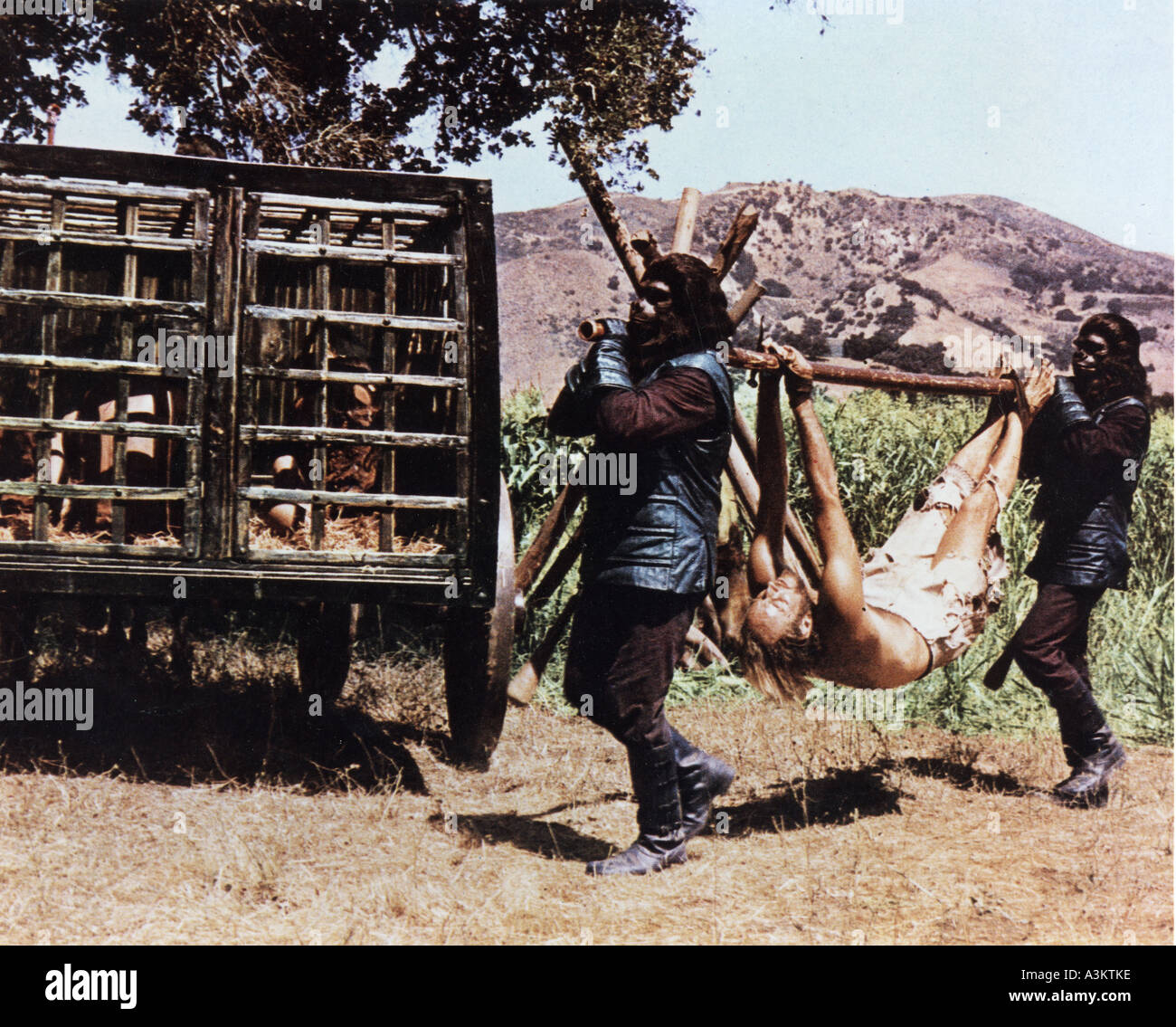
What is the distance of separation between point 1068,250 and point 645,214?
42.3ft

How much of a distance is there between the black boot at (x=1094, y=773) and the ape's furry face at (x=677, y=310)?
2.64m

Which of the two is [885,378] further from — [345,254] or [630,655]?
[345,254]

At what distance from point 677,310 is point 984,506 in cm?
154

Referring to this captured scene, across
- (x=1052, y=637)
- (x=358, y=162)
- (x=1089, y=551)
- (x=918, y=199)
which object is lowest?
Answer: (x=1052, y=637)

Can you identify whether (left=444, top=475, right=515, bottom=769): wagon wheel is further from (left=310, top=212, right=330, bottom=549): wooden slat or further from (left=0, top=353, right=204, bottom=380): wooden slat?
(left=0, top=353, right=204, bottom=380): wooden slat

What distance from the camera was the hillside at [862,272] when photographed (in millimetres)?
27812

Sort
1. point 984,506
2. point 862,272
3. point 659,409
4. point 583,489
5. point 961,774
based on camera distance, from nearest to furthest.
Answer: point 659,409 < point 984,506 < point 583,489 < point 961,774 < point 862,272

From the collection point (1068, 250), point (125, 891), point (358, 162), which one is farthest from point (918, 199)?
point (125, 891)

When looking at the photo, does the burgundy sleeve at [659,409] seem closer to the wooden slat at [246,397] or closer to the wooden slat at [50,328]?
the wooden slat at [246,397]

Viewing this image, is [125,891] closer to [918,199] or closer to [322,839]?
[322,839]

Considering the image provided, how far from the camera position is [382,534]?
4.29m

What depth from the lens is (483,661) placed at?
4719 mm

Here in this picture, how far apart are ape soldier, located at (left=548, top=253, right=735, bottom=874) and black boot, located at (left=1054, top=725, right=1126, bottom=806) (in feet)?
6.89

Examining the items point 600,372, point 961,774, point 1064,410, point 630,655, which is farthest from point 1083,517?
point 600,372
